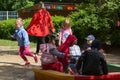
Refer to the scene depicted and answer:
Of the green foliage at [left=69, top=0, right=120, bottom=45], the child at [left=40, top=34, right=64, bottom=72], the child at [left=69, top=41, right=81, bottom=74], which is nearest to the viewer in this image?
the child at [left=40, top=34, right=64, bottom=72]

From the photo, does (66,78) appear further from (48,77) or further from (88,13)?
(88,13)

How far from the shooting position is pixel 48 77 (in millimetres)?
8938

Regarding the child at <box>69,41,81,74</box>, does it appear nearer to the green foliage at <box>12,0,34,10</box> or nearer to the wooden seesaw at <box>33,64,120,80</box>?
the wooden seesaw at <box>33,64,120,80</box>

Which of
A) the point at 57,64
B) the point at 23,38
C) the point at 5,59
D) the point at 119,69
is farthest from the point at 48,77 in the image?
the point at 5,59

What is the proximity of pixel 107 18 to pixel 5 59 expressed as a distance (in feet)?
17.1

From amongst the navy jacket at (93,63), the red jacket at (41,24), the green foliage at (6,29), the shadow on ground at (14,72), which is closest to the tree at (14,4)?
the green foliage at (6,29)

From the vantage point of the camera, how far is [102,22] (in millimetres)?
17031

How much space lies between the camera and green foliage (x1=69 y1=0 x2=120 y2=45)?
16.9 meters

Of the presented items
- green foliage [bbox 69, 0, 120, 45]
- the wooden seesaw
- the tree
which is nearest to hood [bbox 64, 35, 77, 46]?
the wooden seesaw

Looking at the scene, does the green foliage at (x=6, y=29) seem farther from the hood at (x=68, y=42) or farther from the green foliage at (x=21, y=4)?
the green foliage at (x=21, y=4)

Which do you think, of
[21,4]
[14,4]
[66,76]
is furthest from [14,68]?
[14,4]

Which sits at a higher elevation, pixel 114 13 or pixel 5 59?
pixel 114 13

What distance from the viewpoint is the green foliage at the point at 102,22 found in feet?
55.5

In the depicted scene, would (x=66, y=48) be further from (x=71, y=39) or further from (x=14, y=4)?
(x=14, y=4)
